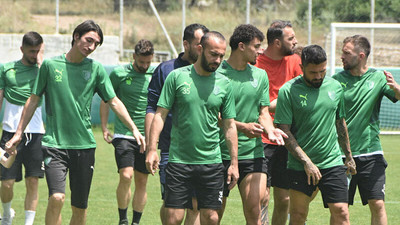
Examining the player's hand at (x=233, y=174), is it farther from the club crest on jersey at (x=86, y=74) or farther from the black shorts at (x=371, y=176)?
the club crest on jersey at (x=86, y=74)

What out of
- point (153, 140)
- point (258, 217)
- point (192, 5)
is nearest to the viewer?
point (153, 140)

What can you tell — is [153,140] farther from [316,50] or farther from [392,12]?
[392,12]

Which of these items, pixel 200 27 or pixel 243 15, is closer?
pixel 200 27

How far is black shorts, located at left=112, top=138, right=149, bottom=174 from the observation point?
379 inches

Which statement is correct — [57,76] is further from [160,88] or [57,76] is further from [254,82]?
[254,82]

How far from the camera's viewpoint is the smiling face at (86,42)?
7.23 m

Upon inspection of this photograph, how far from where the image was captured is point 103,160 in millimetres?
16297

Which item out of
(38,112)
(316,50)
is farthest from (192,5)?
(316,50)

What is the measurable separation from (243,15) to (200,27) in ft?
73.8

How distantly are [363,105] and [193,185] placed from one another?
208cm

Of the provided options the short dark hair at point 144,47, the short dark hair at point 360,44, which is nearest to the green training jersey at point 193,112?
the short dark hair at point 360,44

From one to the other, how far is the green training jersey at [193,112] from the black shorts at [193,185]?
0.21 ft

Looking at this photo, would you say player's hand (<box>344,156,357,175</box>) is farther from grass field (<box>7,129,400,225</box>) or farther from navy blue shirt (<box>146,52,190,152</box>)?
grass field (<box>7,129,400,225</box>)

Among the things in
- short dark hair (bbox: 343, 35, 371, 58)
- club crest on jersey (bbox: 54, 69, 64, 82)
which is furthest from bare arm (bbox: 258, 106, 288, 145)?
club crest on jersey (bbox: 54, 69, 64, 82)
